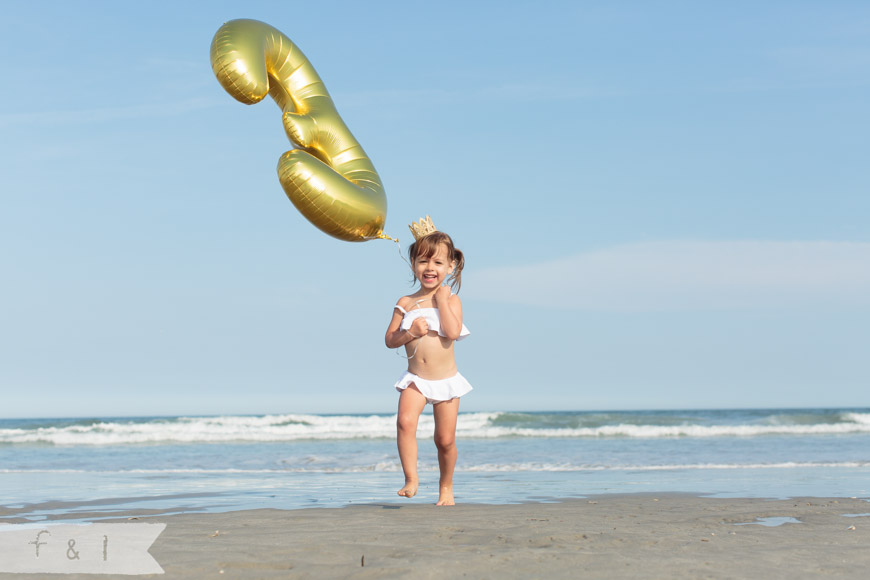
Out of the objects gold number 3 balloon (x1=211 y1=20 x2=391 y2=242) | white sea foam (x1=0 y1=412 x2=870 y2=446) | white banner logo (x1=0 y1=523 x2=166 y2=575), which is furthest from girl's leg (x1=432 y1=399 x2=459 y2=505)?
white sea foam (x1=0 y1=412 x2=870 y2=446)

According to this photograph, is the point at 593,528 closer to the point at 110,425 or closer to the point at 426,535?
the point at 426,535

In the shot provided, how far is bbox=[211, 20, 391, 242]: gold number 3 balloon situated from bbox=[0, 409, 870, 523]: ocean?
2.04 metres

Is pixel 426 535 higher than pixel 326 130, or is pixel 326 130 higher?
pixel 326 130

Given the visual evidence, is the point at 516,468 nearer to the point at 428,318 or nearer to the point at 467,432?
the point at 428,318

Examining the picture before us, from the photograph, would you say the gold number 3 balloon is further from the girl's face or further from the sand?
the sand

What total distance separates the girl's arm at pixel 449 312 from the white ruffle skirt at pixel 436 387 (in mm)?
300

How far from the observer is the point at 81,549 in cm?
358

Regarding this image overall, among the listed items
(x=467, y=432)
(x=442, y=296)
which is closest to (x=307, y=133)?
(x=442, y=296)

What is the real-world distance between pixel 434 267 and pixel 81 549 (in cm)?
267

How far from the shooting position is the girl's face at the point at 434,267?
5.40 metres

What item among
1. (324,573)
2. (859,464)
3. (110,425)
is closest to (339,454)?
(859,464)

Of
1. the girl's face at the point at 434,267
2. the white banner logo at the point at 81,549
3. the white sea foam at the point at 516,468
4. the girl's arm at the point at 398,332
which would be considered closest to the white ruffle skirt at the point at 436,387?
the girl's arm at the point at 398,332

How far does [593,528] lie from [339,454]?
34.1 ft

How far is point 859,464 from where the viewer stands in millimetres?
10367
